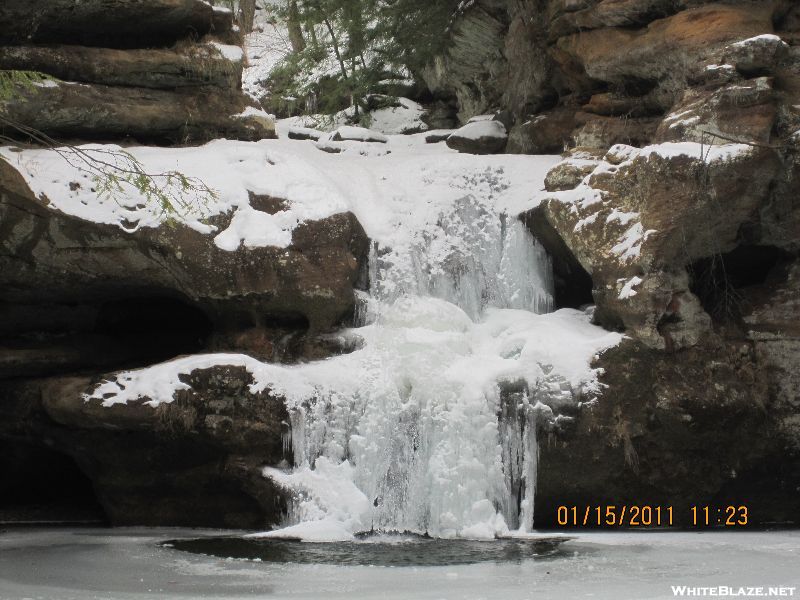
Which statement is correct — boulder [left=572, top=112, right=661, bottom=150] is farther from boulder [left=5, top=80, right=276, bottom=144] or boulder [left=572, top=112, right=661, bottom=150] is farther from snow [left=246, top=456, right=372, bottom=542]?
snow [left=246, top=456, right=372, bottom=542]

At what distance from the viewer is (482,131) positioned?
13906 millimetres

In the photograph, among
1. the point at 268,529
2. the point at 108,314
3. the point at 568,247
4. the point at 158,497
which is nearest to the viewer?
the point at 268,529

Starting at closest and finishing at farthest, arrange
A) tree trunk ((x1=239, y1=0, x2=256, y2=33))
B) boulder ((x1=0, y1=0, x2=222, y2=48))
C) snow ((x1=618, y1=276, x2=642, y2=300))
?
snow ((x1=618, y1=276, x2=642, y2=300)) < boulder ((x1=0, y1=0, x2=222, y2=48)) < tree trunk ((x1=239, y1=0, x2=256, y2=33))

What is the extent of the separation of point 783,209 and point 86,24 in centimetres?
911

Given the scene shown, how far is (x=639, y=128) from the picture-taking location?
11.5m

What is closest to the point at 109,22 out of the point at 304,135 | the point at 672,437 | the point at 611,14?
the point at 304,135

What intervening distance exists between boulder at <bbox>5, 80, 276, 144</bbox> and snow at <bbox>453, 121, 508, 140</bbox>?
3283 mm

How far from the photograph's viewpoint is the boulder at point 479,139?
13812 millimetres

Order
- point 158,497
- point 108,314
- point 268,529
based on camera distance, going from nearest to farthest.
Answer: point 268,529 < point 158,497 < point 108,314

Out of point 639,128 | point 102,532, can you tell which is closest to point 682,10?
point 639,128

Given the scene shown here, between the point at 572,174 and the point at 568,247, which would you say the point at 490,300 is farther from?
the point at 572,174

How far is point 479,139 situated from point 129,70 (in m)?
5.61

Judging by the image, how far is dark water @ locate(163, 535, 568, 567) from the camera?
696 cm

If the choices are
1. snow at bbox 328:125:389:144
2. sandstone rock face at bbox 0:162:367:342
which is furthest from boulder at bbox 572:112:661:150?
sandstone rock face at bbox 0:162:367:342
